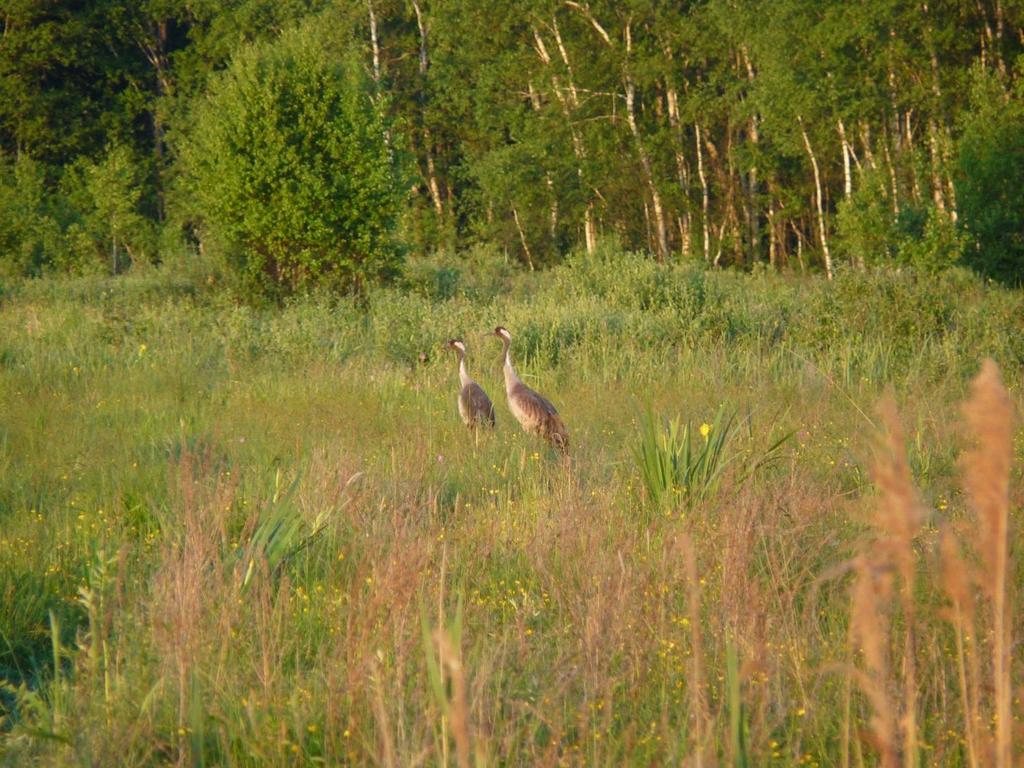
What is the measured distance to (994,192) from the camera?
2244cm

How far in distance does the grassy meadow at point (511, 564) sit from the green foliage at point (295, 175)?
8006 mm

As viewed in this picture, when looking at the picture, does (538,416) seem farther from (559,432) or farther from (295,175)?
(295,175)

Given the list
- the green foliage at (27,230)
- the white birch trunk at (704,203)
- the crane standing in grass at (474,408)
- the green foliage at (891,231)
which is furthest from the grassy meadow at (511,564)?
the green foliage at (27,230)

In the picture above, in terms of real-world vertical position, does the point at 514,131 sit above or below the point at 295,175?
above

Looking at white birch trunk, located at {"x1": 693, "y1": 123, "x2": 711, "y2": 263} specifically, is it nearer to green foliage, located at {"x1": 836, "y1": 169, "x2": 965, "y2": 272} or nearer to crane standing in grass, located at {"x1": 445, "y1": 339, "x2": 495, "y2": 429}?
green foliage, located at {"x1": 836, "y1": 169, "x2": 965, "y2": 272}

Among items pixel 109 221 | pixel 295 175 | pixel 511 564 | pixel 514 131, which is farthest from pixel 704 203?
pixel 511 564

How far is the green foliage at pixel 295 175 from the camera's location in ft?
65.1

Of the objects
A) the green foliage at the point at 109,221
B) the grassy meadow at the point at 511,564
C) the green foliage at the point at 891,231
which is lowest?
the grassy meadow at the point at 511,564

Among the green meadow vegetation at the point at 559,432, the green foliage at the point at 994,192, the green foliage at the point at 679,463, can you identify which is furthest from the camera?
the green foliage at the point at 994,192

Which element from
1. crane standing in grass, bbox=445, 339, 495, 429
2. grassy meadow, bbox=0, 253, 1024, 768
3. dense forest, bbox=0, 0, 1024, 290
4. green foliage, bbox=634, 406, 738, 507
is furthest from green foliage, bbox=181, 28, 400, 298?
green foliage, bbox=634, 406, 738, 507

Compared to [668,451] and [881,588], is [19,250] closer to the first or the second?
[668,451]

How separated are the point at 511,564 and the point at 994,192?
783 inches

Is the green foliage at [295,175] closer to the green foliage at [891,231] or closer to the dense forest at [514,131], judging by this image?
the dense forest at [514,131]

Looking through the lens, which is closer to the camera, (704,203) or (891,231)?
(891,231)
